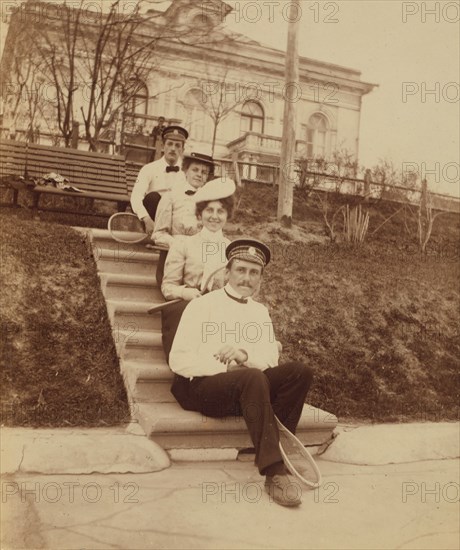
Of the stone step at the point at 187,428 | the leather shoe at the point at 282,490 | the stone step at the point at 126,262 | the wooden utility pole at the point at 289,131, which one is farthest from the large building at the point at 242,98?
the leather shoe at the point at 282,490

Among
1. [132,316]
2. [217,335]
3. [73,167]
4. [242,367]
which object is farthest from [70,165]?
[242,367]

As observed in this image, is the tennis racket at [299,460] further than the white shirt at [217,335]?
No

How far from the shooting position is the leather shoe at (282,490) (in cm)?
256

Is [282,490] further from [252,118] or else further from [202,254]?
[252,118]

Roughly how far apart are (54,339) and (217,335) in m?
1.28

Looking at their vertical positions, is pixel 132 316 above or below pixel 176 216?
below

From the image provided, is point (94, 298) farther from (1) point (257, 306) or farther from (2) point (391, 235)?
(2) point (391, 235)

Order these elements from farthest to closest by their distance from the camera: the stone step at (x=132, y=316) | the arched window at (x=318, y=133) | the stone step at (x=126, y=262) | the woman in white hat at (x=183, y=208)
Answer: the arched window at (x=318, y=133) → the stone step at (x=126, y=262) → the woman in white hat at (x=183, y=208) → the stone step at (x=132, y=316)

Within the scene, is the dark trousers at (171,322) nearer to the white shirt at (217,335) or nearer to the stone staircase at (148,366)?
the stone staircase at (148,366)

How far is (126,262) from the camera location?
471cm

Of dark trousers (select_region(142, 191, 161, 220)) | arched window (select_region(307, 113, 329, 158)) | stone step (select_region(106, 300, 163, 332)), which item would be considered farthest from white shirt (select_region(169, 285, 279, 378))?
arched window (select_region(307, 113, 329, 158))

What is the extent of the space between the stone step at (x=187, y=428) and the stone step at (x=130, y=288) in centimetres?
116

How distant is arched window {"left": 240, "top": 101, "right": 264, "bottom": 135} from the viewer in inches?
781

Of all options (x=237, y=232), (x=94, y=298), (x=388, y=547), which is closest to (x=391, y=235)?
(x=237, y=232)
